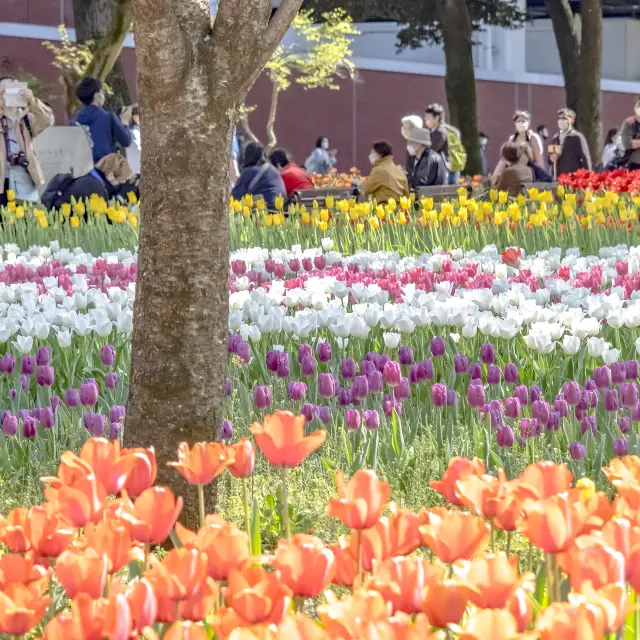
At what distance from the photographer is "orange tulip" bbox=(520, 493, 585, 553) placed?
74.9 inches

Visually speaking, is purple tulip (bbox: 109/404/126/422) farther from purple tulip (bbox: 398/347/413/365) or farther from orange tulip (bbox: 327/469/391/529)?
orange tulip (bbox: 327/469/391/529)

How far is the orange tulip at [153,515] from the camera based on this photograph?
2.06 metres

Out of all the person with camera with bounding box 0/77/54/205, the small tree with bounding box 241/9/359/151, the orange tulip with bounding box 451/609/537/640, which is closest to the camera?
the orange tulip with bounding box 451/609/537/640

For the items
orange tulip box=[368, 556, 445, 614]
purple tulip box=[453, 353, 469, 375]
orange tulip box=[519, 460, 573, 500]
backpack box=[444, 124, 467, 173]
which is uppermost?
backpack box=[444, 124, 467, 173]

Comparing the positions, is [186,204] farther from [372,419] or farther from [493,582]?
[493,582]

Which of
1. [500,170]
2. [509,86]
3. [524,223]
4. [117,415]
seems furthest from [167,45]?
[509,86]

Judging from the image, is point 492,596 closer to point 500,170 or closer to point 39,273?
point 39,273

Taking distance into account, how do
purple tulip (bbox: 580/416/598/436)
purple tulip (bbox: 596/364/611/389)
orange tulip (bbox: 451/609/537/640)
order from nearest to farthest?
orange tulip (bbox: 451/609/537/640)
purple tulip (bbox: 580/416/598/436)
purple tulip (bbox: 596/364/611/389)

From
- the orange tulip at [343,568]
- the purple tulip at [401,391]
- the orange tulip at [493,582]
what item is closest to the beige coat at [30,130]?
the purple tulip at [401,391]

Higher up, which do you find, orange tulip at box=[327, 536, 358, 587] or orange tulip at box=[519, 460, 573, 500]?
orange tulip at box=[519, 460, 573, 500]

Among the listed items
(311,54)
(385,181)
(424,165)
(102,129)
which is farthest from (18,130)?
(311,54)

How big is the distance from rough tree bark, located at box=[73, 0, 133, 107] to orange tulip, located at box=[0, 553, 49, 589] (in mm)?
17364

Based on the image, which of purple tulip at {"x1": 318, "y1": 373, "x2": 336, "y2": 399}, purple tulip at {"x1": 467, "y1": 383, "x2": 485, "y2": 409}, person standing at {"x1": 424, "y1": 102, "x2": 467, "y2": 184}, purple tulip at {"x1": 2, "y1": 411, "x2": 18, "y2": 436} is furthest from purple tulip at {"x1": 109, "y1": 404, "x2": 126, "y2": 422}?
person standing at {"x1": 424, "y1": 102, "x2": 467, "y2": 184}

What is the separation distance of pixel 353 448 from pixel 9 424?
1.17 meters
